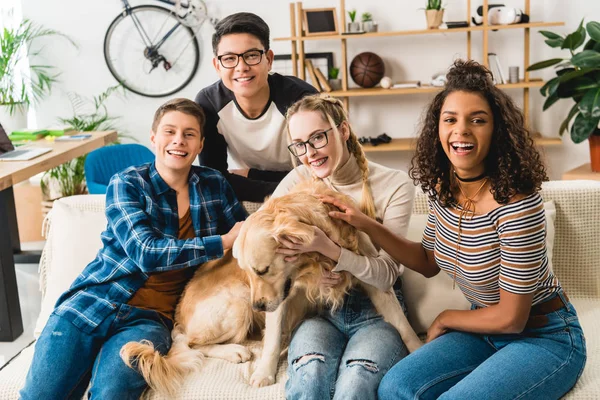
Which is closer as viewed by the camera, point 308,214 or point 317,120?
point 308,214

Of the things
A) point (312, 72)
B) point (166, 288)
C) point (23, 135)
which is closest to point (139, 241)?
point (166, 288)

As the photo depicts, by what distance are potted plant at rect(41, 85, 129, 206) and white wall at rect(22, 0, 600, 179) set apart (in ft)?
0.23

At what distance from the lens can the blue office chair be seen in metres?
3.97

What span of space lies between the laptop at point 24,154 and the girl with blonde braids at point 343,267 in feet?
6.87

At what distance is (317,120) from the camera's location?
203 cm

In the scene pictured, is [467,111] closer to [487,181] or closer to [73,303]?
[487,181]

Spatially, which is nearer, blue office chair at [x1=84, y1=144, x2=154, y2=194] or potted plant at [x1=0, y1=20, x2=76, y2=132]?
blue office chair at [x1=84, y1=144, x2=154, y2=194]

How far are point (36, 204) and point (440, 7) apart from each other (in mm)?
3435

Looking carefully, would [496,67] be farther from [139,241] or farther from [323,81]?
[139,241]

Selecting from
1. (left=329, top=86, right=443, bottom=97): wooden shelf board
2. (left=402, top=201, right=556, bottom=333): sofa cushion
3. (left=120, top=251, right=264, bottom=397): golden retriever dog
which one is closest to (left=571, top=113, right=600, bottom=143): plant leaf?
(left=329, top=86, right=443, bottom=97): wooden shelf board

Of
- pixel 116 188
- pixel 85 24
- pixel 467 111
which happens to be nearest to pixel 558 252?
pixel 467 111

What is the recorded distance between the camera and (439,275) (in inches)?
89.6

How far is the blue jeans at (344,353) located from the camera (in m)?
1.79

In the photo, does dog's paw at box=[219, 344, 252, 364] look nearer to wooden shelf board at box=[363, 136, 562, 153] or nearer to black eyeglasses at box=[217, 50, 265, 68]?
black eyeglasses at box=[217, 50, 265, 68]
